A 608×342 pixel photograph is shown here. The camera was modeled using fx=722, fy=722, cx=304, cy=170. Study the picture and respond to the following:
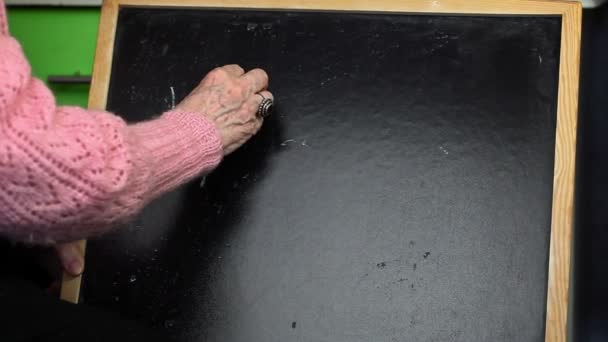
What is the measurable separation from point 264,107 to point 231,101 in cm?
5

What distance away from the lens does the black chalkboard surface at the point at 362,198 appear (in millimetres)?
853

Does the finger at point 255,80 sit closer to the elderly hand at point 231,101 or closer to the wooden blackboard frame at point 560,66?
the elderly hand at point 231,101

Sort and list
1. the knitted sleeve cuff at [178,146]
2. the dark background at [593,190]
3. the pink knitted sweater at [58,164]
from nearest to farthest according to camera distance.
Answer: the pink knitted sweater at [58,164] → the knitted sleeve cuff at [178,146] → the dark background at [593,190]

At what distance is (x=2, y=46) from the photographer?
0.68 m

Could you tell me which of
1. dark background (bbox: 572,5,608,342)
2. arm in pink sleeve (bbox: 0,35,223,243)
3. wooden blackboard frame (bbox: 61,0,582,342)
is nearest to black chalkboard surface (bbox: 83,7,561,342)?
wooden blackboard frame (bbox: 61,0,582,342)

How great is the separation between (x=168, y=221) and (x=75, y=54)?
53cm

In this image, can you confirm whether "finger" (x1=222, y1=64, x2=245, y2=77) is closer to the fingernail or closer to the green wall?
the fingernail

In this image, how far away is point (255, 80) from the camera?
94cm

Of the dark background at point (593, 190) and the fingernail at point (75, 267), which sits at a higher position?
the dark background at point (593, 190)

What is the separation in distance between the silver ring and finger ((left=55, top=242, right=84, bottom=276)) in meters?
0.29

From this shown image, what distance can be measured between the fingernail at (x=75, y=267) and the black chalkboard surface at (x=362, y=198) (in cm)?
2

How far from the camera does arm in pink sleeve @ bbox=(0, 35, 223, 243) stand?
2.12 ft

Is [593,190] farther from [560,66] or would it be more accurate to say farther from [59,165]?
[59,165]

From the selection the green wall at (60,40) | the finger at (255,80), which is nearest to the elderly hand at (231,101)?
the finger at (255,80)
